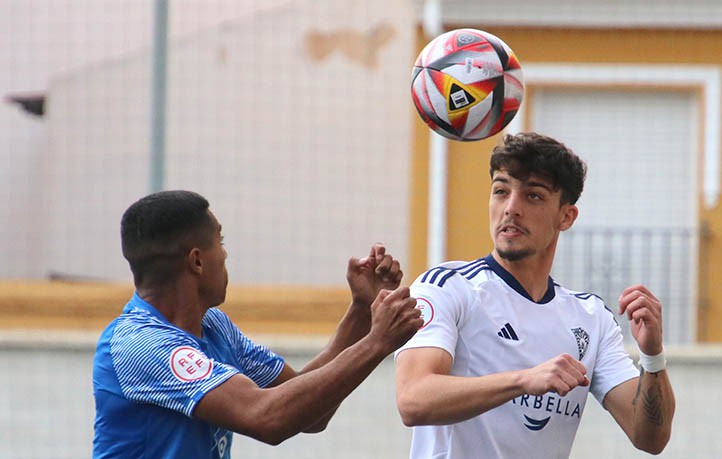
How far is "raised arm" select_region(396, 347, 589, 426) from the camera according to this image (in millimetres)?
3039

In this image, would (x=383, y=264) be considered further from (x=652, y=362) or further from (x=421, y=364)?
(x=652, y=362)

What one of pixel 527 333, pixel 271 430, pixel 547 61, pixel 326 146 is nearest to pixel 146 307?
pixel 271 430

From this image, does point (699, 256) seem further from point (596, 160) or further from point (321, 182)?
point (321, 182)

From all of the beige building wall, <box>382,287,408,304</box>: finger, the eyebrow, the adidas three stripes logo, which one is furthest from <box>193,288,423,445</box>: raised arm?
the beige building wall

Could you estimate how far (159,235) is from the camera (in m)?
3.46

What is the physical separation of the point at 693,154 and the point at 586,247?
49.2 inches

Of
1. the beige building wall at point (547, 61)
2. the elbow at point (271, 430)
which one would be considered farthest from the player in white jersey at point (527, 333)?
the beige building wall at point (547, 61)

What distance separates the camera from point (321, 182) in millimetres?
8805

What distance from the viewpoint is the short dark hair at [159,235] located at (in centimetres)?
346

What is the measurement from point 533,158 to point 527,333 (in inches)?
23.0

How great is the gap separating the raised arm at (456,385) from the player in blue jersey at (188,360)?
0.20m

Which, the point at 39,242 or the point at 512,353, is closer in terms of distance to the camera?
the point at 512,353

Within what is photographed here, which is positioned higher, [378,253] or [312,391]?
[378,253]

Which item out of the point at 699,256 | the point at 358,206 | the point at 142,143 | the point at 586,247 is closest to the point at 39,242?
the point at 142,143
